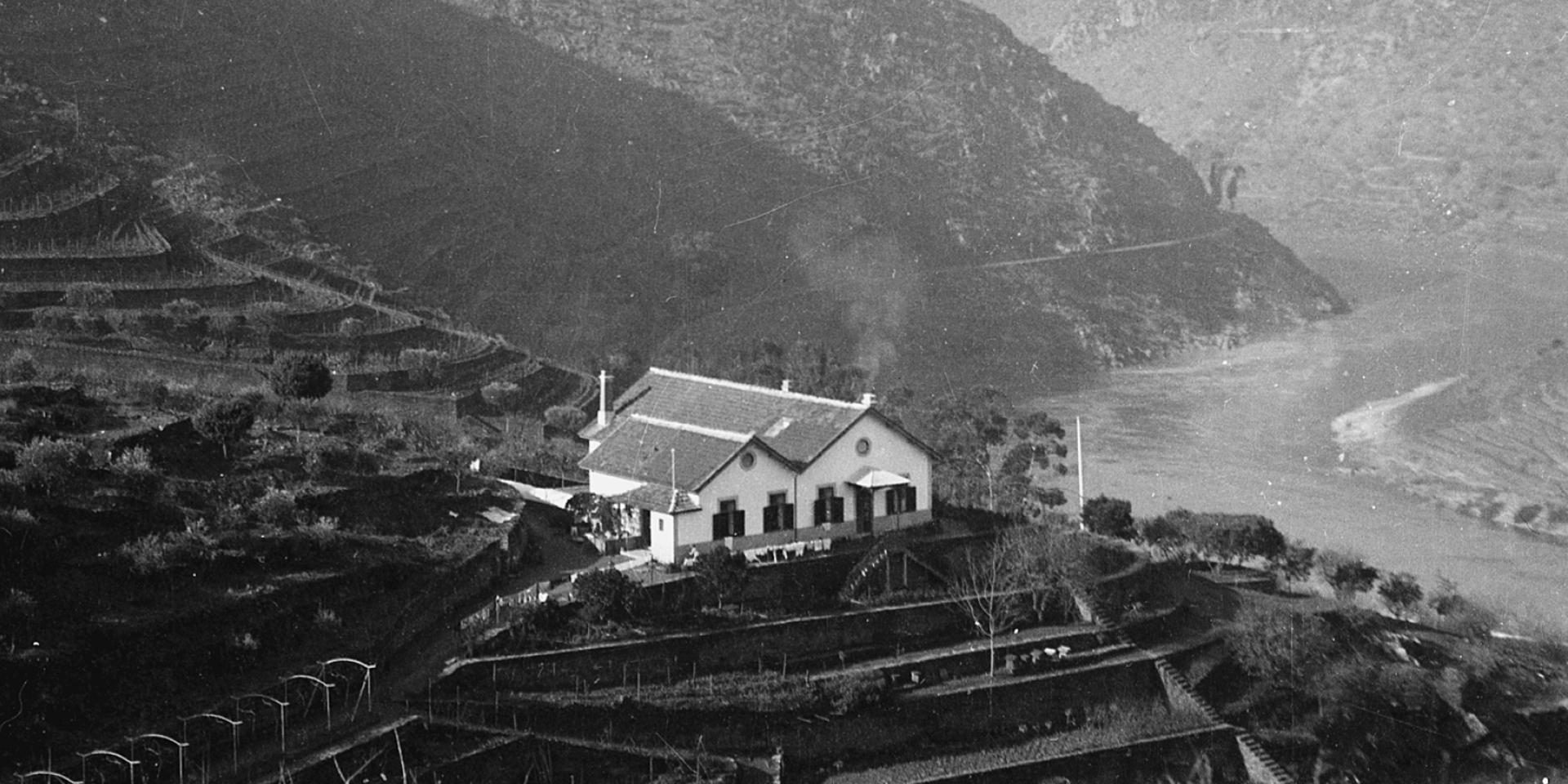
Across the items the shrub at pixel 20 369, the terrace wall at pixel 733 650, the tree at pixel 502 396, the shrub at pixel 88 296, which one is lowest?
the terrace wall at pixel 733 650

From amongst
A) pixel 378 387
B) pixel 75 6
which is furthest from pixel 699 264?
pixel 378 387

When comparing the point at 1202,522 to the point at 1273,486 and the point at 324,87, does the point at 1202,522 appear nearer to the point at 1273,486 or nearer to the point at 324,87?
the point at 1273,486

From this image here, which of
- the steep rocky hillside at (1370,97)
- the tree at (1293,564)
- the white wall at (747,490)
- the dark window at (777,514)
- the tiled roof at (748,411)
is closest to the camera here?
the white wall at (747,490)

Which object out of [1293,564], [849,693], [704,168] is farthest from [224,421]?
[704,168]

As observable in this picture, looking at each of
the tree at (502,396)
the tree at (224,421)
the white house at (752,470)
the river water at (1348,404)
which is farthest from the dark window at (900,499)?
the river water at (1348,404)

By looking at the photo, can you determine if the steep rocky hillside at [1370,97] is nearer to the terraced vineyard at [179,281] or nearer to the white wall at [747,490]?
the terraced vineyard at [179,281]

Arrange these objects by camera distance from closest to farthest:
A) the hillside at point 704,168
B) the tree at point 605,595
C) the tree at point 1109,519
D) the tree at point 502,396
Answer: the tree at point 605,595 → the tree at point 1109,519 → the tree at point 502,396 → the hillside at point 704,168
